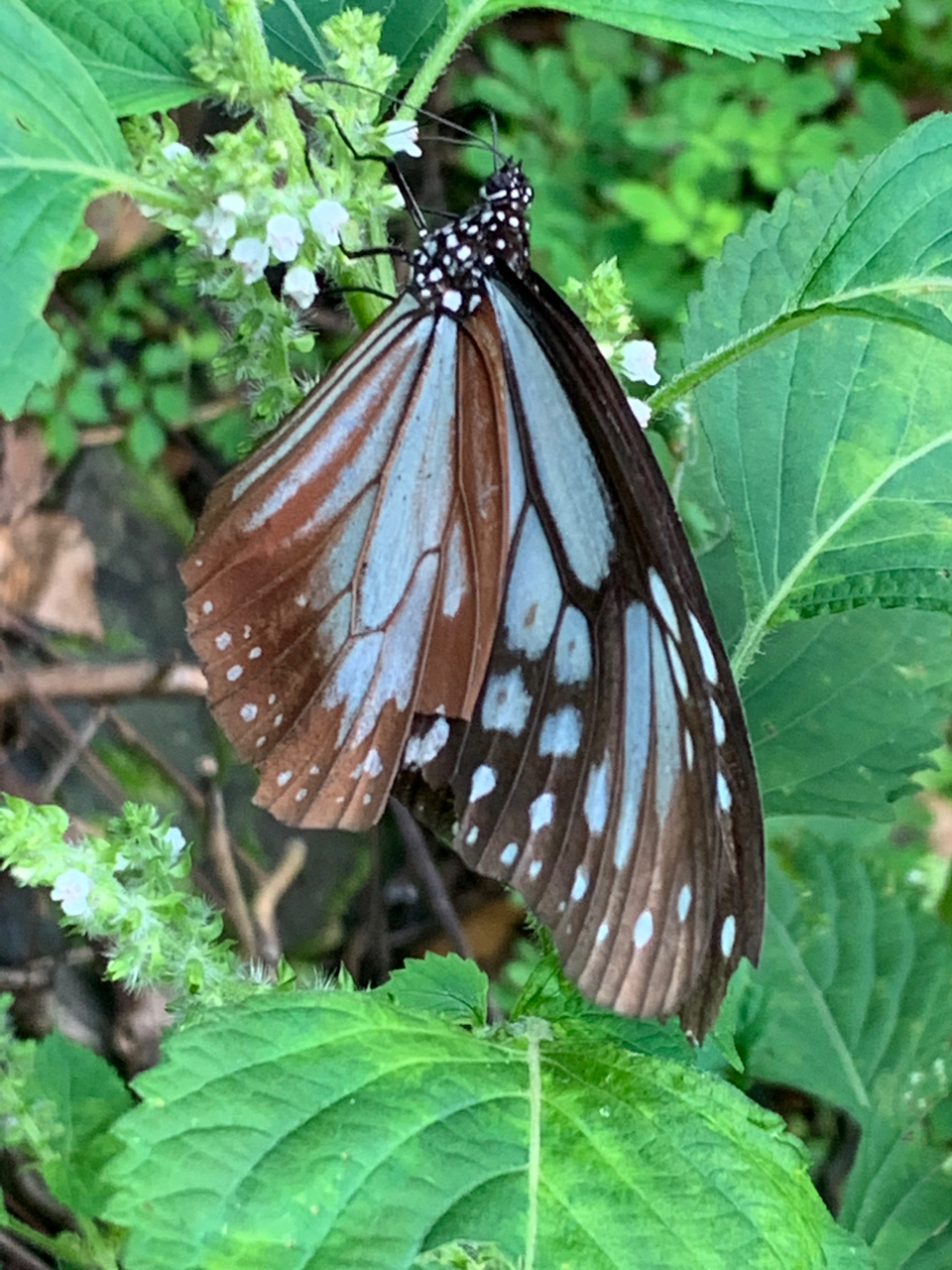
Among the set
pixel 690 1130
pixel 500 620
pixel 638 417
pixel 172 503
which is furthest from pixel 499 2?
pixel 172 503

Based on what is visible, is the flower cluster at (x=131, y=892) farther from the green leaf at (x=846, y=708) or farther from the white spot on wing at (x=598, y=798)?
the green leaf at (x=846, y=708)

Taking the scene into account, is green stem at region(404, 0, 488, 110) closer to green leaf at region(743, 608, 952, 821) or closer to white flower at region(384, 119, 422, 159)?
white flower at region(384, 119, 422, 159)

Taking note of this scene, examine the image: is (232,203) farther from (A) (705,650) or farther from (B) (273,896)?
(B) (273,896)

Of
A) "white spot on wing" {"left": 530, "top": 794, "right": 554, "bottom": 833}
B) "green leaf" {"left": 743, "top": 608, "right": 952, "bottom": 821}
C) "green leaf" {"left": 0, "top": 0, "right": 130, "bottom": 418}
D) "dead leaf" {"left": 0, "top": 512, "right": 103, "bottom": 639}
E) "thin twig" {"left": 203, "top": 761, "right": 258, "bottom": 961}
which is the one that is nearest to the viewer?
"green leaf" {"left": 0, "top": 0, "right": 130, "bottom": 418}

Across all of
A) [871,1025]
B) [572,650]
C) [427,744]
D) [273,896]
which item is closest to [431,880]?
[273,896]

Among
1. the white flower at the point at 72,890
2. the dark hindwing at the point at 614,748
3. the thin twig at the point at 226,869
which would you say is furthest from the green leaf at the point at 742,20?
the thin twig at the point at 226,869

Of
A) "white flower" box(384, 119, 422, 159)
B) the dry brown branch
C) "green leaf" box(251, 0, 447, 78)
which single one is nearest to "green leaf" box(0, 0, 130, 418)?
"white flower" box(384, 119, 422, 159)

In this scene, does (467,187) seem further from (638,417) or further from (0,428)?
(638,417)
